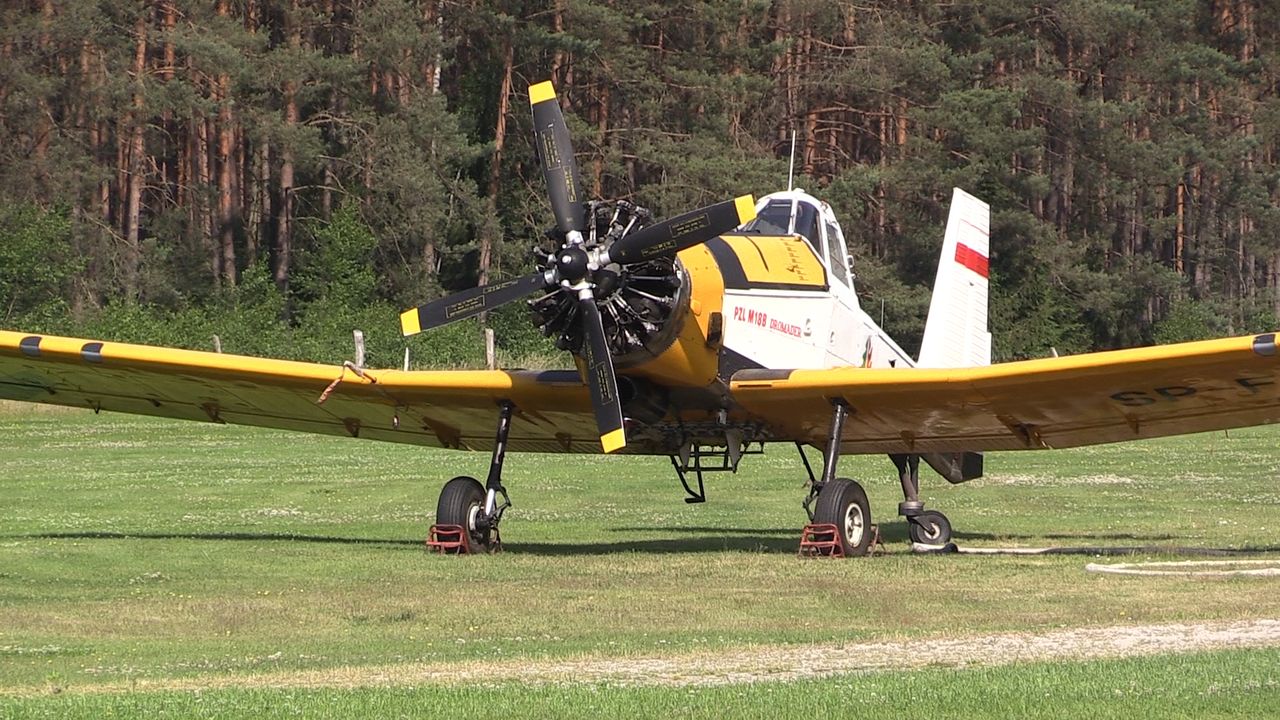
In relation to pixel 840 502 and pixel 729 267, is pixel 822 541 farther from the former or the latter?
pixel 729 267

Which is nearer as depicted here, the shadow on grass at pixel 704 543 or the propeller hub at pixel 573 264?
the propeller hub at pixel 573 264

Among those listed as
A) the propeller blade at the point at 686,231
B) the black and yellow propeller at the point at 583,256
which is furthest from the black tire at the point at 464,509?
the propeller blade at the point at 686,231

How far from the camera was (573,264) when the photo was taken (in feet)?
47.5

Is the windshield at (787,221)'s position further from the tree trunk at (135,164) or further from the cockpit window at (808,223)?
the tree trunk at (135,164)

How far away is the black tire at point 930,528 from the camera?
1805cm

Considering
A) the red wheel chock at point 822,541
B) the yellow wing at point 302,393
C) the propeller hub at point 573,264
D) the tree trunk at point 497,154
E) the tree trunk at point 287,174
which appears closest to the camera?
the propeller hub at point 573,264

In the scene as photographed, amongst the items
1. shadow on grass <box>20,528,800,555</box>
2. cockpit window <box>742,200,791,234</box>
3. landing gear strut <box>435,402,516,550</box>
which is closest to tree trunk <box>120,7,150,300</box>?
shadow on grass <box>20,528,800,555</box>

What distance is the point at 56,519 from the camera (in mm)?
20156

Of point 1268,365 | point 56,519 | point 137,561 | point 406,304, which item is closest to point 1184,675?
point 1268,365

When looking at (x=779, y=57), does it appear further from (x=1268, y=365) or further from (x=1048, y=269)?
(x=1268, y=365)

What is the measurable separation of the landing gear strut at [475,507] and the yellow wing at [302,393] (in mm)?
798

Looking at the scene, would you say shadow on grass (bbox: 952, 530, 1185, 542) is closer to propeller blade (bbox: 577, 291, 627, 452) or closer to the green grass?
propeller blade (bbox: 577, 291, 627, 452)

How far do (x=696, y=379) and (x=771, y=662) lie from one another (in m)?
6.14

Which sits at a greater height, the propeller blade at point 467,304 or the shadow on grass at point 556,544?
the propeller blade at point 467,304
